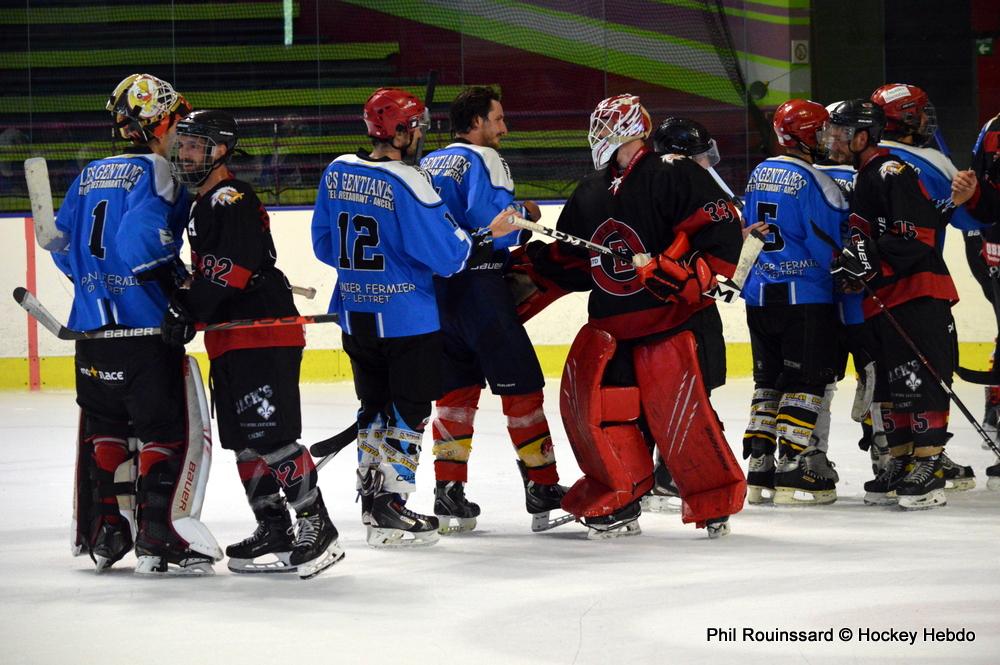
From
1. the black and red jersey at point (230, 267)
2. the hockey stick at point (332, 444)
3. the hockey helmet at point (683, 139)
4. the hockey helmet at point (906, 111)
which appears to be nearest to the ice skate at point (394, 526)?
the hockey stick at point (332, 444)

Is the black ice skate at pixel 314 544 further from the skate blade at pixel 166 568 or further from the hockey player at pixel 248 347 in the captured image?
the skate blade at pixel 166 568

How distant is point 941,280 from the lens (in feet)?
15.4

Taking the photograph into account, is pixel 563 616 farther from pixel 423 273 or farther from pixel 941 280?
pixel 941 280

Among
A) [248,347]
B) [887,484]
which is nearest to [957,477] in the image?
[887,484]

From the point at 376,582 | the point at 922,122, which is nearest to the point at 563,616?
the point at 376,582

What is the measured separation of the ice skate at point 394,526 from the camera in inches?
163

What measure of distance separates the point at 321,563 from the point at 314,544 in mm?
55

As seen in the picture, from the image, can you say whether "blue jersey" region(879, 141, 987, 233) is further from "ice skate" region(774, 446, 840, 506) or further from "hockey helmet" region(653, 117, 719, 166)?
"ice skate" region(774, 446, 840, 506)

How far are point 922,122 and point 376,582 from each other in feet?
8.76

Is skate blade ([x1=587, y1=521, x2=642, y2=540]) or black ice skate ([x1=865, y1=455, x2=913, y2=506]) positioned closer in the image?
skate blade ([x1=587, y1=521, x2=642, y2=540])

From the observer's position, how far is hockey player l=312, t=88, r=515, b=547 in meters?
4.02

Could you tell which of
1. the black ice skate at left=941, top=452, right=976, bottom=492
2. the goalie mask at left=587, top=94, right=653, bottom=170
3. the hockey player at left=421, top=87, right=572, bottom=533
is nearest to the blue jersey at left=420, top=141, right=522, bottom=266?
the hockey player at left=421, top=87, right=572, bottom=533

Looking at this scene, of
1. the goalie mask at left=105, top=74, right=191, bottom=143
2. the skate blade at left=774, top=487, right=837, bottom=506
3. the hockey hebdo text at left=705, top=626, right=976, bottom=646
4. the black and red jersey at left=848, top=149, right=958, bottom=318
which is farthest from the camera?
the skate blade at left=774, top=487, right=837, bottom=506

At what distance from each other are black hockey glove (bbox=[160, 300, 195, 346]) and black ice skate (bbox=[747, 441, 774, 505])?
2.22m
